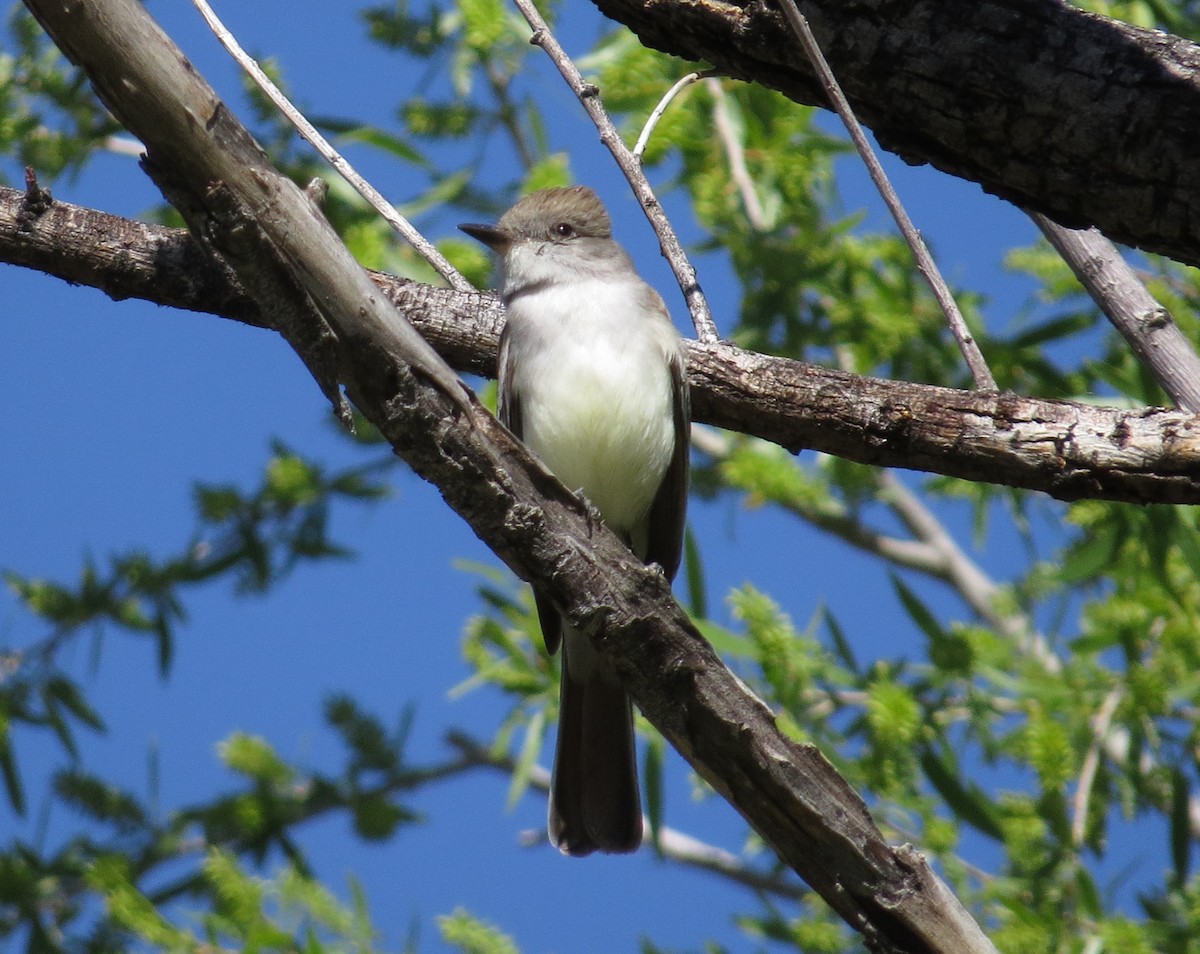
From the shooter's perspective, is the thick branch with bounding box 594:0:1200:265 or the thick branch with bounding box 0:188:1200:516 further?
the thick branch with bounding box 0:188:1200:516

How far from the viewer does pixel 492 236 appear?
4785 mm

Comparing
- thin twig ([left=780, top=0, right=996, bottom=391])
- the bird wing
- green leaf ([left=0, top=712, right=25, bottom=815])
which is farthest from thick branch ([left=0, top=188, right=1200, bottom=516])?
green leaf ([left=0, top=712, right=25, bottom=815])

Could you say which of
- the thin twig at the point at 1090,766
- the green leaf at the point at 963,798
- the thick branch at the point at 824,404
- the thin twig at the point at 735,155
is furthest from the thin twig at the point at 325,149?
the thin twig at the point at 1090,766

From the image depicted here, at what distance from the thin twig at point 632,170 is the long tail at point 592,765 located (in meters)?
1.05

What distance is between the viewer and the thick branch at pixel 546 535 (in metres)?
2.39

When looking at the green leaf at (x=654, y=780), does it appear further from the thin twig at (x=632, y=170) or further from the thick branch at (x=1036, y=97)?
the thick branch at (x=1036, y=97)

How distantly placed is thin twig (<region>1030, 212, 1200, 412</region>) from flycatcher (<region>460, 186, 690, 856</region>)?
109 centimetres

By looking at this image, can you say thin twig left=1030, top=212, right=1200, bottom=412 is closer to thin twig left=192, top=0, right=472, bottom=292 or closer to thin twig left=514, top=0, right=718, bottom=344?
thin twig left=514, top=0, right=718, bottom=344

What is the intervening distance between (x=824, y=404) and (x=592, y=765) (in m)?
1.41

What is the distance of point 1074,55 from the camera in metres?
2.80

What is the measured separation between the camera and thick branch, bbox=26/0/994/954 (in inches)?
94.0

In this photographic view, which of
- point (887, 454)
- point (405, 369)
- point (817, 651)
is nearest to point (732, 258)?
point (817, 651)

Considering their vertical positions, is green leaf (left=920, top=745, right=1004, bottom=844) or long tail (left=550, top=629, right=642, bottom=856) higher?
green leaf (left=920, top=745, right=1004, bottom=844)

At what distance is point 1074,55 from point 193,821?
215 inches
